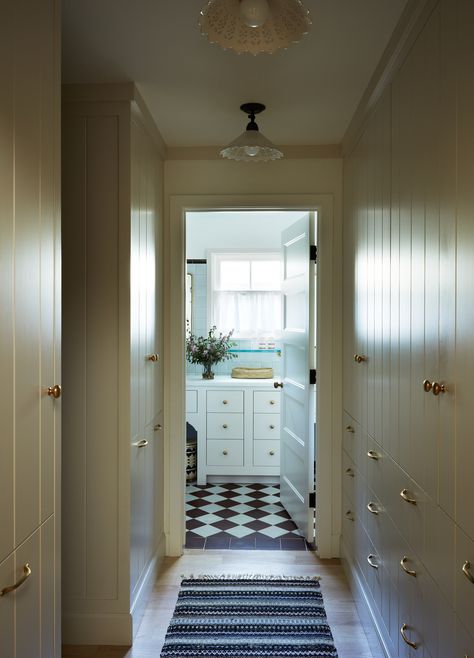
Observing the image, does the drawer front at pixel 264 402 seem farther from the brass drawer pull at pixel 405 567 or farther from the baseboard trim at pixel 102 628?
the brass drawer pull at pixel 405 567

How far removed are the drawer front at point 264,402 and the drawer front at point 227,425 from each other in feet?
0.54

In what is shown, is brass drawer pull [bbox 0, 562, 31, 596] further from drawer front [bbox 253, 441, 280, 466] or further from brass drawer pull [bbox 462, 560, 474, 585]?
drawer front [bbox 253, 441, 280, 466]

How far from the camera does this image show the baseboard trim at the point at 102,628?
101 inches

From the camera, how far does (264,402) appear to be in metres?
5.03

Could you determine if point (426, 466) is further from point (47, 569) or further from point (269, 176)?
point (269, 176)

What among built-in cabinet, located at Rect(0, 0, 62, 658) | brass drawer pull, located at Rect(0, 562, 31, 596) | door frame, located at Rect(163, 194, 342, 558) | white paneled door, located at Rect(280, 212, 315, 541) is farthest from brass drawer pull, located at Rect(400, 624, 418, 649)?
white paneled door, located at Rect(280, 212, 315, 541)

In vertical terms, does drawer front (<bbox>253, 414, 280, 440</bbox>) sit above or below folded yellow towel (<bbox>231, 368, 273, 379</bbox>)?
below

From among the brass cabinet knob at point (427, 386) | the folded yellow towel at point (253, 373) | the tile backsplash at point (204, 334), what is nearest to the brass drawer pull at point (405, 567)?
the brass cabinet knob at point (427, 386)

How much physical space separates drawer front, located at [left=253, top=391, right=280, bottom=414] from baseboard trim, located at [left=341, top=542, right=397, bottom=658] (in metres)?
1.87

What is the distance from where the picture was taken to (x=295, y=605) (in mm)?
2922

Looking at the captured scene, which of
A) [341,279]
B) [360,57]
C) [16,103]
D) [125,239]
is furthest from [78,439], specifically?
[360,57]

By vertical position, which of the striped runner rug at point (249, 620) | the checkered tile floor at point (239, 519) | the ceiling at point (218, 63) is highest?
the ceiling at point (218, 63)

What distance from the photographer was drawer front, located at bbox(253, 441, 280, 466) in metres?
5.04

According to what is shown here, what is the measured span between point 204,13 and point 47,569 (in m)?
1.61
